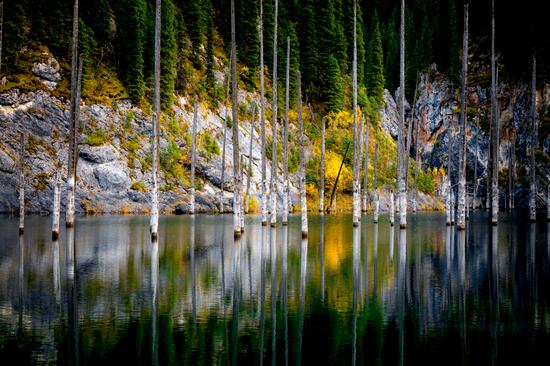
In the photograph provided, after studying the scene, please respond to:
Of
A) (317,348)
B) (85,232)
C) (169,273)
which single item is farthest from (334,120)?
(317,348)

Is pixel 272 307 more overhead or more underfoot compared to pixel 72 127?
more underfoot

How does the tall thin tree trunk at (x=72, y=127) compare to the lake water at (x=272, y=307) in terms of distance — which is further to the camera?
the tall thin tree trunk at (x=72, y=127)

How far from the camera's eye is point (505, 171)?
4092 inches

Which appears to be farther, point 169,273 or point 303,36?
point 303,36

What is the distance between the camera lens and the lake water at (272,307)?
32.7 feet

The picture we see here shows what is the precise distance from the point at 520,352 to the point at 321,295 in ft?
20.3

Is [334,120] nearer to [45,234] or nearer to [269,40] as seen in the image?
[269,40]

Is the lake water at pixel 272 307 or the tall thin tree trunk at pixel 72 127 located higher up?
the tall thin tree trunk at pixel 72 127

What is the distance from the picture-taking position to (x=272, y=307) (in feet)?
45.2

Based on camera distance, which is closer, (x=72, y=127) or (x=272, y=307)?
(x=272, y=307)

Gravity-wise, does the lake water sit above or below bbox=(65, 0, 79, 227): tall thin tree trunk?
below

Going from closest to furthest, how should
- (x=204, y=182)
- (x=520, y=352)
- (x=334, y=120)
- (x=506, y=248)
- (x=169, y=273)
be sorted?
1. (x=520, y=352)
2. (x=169, y=273)
3. (x=506, y=248)
4. (x=204, y=182)
5. (x=334, y=120)

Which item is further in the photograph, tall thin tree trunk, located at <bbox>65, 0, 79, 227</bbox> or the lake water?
tall thin tree trunk, located at <bbox>65, 0, 79, 227</bbox>

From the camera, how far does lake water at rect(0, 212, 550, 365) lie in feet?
32.7
